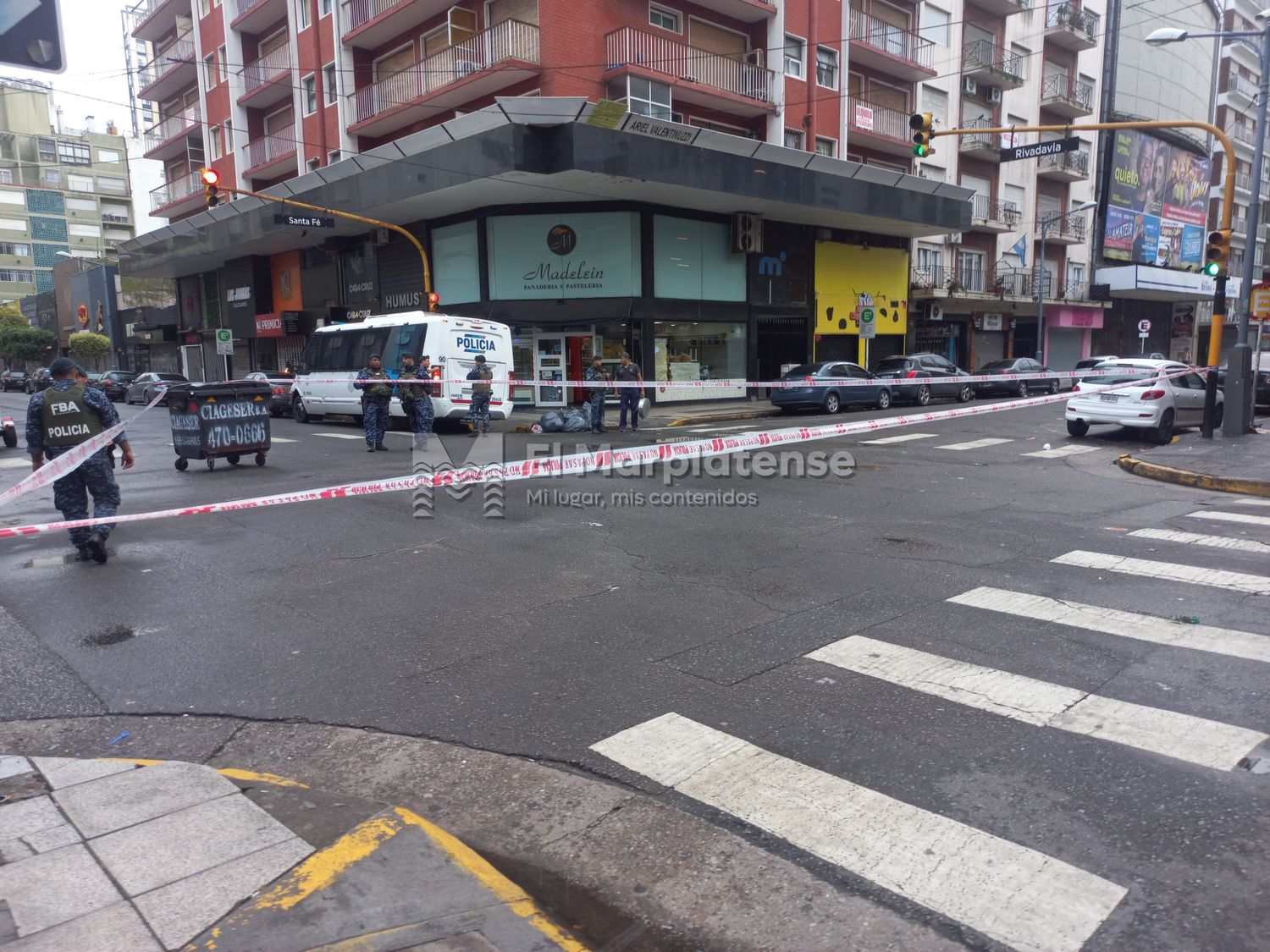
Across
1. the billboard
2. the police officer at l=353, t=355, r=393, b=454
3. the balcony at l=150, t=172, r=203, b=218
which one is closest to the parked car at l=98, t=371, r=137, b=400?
the balcony at l=150, t=172, r=203, b=218

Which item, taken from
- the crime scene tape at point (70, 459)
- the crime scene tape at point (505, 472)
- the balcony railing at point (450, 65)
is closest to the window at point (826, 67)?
the balcony railing at point (450, 65)

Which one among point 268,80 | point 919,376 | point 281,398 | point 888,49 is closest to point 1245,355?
point 919,376

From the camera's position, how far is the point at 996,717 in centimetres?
427

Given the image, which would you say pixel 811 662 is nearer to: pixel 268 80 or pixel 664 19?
pixel 664 19

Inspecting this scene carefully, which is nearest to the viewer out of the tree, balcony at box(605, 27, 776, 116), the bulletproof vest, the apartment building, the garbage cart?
the bulletproof vest

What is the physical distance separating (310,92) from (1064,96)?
3424 cm

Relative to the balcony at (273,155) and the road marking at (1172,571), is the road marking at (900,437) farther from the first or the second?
the balcony at (273,155)

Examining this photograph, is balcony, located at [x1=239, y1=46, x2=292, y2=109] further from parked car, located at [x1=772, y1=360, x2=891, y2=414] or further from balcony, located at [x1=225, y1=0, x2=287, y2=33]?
parked car, located at [x1=772, y1=360, x2=891, y2=414]

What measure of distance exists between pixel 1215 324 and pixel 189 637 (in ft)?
59.0

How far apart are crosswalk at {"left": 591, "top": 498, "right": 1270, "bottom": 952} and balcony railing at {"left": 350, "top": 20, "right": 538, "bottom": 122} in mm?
22384

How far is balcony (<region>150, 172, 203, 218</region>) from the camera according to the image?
133 feet

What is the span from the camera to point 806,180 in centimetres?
2570

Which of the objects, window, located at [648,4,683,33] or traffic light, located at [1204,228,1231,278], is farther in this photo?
window, located at [648,4,683,33]

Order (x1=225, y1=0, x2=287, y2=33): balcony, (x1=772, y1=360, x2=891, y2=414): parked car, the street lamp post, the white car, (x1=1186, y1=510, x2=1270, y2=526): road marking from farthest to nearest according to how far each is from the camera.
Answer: (x1=225, y1=0, x2=287, y2=33): balcony → (x1=772, y1=360, x2=891, y2=414): parked car → the white car → the street lamp post → (x1=1186, y1=510, x2=1270, y2=526): road marking
